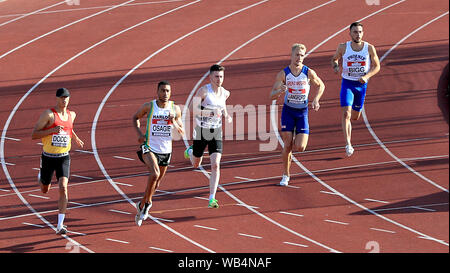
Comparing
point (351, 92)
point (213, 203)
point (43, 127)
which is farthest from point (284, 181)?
point (43, 127)

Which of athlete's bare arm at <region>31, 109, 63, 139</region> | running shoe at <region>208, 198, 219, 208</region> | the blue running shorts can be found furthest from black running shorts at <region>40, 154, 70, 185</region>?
the blue running shorts

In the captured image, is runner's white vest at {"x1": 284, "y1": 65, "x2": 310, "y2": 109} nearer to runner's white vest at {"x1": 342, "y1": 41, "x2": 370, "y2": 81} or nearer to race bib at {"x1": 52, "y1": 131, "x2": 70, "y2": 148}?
runner's white vest at {"x1": 342, "y1": 41, "x2": 370, "y2": 81}

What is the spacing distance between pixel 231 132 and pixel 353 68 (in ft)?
10.2

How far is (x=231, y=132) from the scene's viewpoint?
15734 mm

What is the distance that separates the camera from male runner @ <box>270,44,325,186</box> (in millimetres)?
12117

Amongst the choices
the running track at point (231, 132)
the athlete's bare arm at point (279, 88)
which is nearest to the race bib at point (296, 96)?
the athlete's bare arm at point (279, 88)

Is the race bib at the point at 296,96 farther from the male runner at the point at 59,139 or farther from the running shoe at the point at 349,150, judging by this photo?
the male runner at the point at 59,139

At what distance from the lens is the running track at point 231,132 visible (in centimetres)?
1108

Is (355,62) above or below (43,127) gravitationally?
above

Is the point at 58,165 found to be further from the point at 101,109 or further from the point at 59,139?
the point at 101,109

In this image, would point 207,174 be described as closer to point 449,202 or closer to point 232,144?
point 232,144

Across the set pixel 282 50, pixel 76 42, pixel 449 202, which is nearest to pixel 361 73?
pixel 449 202

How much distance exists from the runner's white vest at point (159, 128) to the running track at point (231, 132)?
3.67 feet

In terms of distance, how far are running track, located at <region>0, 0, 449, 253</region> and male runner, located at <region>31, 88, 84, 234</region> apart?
1.90 feet
